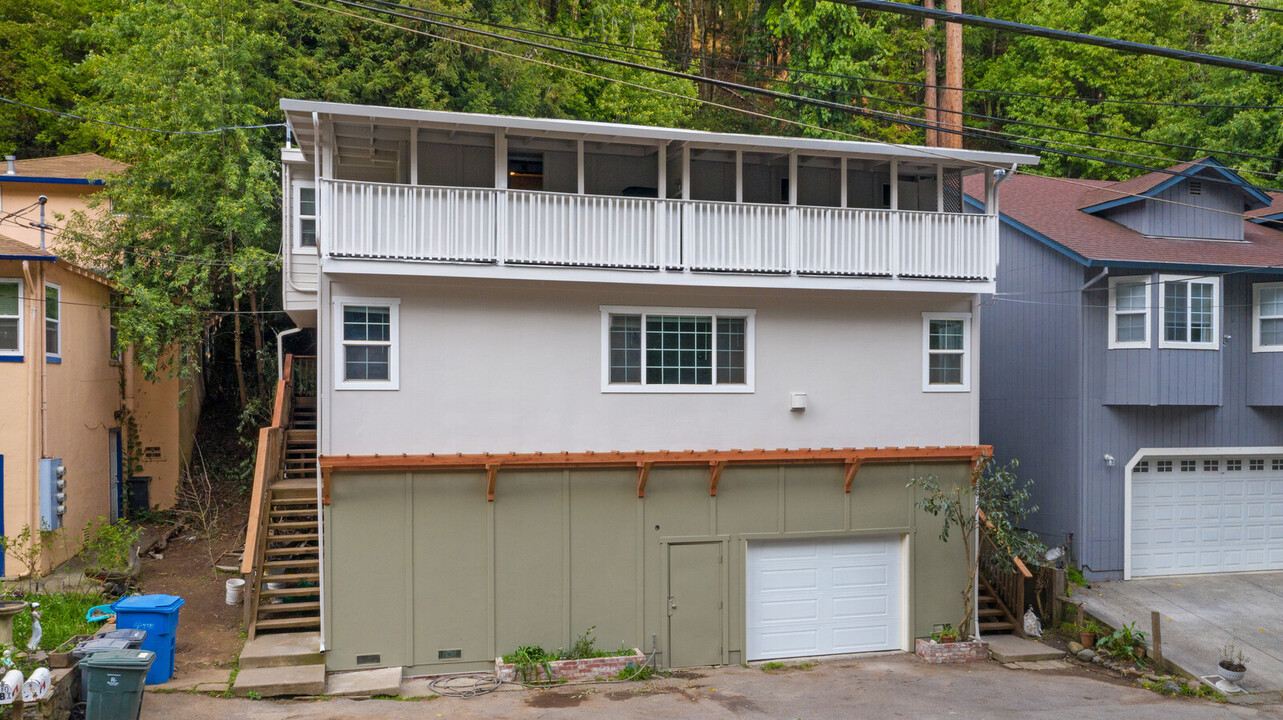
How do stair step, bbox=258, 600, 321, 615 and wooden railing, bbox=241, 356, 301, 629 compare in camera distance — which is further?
stair step, bbox=258, 600, 321, 615

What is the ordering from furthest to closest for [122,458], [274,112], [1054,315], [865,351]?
[274,112]
[122,458]
[1054,315]
[865,351]

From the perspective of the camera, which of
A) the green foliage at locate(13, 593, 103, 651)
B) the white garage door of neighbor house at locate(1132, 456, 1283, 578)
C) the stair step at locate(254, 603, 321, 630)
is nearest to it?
the green foliage at locate(13, 593, 103, 651)

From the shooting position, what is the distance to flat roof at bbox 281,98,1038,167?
1148cm

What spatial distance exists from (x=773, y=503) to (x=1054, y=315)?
7.21 metres

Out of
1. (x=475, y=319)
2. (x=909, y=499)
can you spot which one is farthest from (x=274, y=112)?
(x=909, y=499)

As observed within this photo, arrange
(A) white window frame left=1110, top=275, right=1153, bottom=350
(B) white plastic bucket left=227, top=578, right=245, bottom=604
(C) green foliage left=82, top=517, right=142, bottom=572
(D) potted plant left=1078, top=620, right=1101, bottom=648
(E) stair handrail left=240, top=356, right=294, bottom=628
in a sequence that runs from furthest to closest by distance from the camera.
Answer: (A) white window frame left=1110, top=275, right=1153, bottom=350 → (C) green foliage left=82, top=517, right=142, bottom=572 → (B) white plastic bucket left=227, top=578, right=245, bottom=604 → (D) potted plant left=1078, top=620, right=1101, bottom=648 → (E) stair handrail left=240, top=356, right=294, bottom=628

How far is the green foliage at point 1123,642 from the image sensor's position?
527 inches

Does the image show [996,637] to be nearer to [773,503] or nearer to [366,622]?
[773,503]

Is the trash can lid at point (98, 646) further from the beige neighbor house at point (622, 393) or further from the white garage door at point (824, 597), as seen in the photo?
the white garage door at point (824, 597)

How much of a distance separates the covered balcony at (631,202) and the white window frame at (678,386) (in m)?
0.64

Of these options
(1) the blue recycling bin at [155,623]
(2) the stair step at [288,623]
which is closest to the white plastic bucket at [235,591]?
(2) the stair step at [288,623]

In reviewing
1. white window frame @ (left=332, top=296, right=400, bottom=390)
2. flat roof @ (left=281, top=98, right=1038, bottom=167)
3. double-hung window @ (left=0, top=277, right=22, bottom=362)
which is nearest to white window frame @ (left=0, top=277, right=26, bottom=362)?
double-hung window @ (left=0, top=277, right=22, bottom=362)

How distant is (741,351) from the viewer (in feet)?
44.6

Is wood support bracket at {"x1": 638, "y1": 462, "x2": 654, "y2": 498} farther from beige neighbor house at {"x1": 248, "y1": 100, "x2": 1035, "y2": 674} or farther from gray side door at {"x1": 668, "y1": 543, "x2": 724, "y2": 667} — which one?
gray side door at {"x1": 668, "y1": 543, "x2": 724, "y2": 667}
